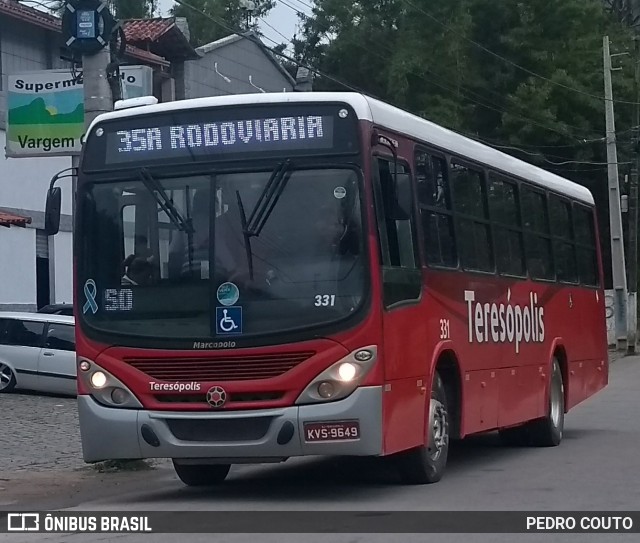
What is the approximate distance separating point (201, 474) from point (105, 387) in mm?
1953

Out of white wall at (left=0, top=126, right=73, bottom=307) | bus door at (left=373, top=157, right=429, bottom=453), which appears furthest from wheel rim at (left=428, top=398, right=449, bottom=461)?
white wall at (left=0, top=126, right=73, bottom=307)

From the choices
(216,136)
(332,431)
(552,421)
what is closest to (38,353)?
(552,421)

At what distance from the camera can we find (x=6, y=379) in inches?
949

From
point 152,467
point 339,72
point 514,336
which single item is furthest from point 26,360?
point 339,72

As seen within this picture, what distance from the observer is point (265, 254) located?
35.3 feet

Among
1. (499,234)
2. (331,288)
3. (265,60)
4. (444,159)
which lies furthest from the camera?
(265,60)

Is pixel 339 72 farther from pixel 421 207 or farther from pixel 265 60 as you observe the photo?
pixel 421 207

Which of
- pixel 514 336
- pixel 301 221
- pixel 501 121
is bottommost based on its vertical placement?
pixel 514 336

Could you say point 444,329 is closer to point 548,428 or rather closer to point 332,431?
point 332,431

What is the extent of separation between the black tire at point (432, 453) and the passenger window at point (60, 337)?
12446 mm

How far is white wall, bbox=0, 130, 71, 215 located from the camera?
3022 cm

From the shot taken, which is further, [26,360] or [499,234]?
[26,360]

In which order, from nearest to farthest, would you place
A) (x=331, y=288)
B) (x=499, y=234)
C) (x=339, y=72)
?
(x=331, y=288)
(x=499, y=234)
(x=339, y=72)

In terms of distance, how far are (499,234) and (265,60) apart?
34.8 metres
